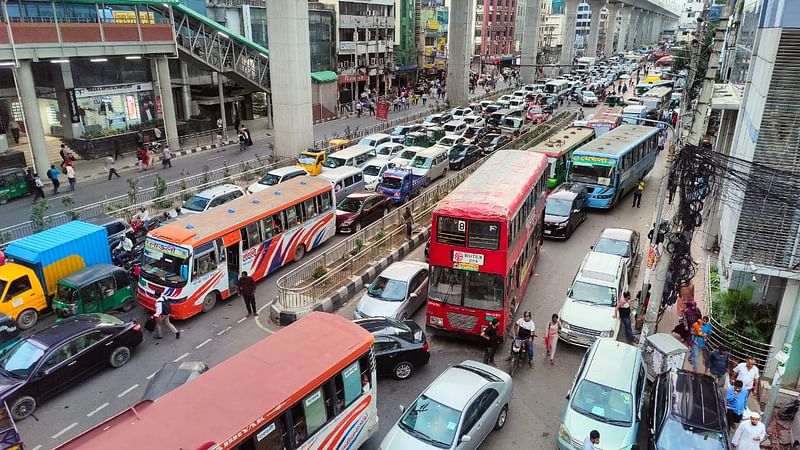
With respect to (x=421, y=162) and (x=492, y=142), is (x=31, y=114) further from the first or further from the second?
(x=492, y=142)

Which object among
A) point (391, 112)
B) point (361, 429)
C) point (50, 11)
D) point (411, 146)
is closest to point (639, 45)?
point (391, 112)

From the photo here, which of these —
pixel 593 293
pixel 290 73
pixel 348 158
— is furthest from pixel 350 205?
pixel 290 73

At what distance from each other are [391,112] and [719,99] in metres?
35.6

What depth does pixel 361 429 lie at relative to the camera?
9352 mm

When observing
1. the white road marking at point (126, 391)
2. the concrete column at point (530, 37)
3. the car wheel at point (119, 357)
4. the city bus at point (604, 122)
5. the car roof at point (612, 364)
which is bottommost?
the white road marking at point (126, 391)

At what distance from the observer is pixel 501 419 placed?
10594 millimetres

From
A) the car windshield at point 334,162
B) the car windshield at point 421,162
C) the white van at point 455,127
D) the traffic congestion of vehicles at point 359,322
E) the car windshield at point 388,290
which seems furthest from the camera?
the white van at point 455,127

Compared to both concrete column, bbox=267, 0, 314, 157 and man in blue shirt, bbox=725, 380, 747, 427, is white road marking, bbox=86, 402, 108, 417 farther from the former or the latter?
concrete column, bbox=267, 0, 314, 157

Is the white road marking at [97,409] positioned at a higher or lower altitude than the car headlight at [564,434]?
lower

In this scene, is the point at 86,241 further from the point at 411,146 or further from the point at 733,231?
the point at 411,146

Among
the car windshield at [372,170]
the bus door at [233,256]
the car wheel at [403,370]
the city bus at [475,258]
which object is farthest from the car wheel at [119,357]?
the car windshield at [372,170]

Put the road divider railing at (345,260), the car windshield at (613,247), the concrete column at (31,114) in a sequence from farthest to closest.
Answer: the concrete column at (31,114), the car windshield at (613,247), the road divider railing at (345,260)

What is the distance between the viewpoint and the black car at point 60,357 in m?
10.8

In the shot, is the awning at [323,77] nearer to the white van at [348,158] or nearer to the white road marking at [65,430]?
the white van at [348,158]
